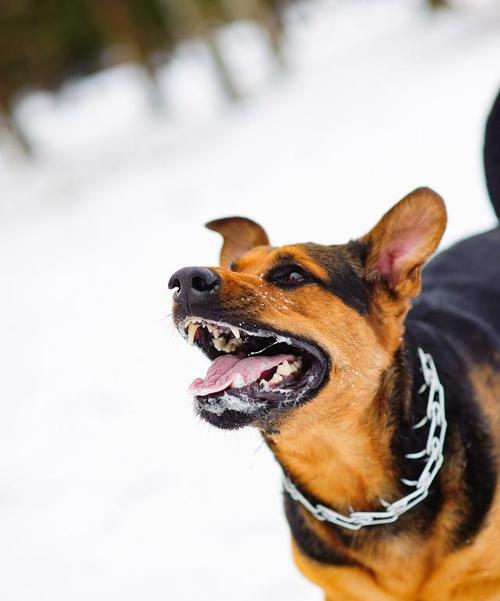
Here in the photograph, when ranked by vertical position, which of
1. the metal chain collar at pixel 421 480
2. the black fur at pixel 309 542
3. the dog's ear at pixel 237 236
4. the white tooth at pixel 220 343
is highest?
the dog's ear at pixel 237 236

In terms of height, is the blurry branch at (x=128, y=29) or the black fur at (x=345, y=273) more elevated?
the blurry branch at (x=128, y=29)

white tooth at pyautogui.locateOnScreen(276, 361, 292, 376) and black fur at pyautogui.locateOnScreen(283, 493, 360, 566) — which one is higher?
white tooth at pyautogui.locateOnScreen(276, 361, 292, 376)

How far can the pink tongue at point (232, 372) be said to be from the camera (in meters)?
2.56

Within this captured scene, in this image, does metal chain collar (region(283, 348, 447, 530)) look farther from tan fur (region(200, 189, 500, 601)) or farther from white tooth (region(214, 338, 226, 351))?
white tooth (region(214, 338, 226, 351))

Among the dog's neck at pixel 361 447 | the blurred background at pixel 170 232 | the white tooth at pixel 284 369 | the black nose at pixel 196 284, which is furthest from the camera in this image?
the blurred background at pixel 170 232

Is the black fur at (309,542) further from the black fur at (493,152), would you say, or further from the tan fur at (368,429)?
the black fur at (493,152)

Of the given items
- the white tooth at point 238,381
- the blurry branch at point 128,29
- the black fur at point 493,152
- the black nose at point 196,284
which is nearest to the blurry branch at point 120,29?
the blurry branch at point 128,29

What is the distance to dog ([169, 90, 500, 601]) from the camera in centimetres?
255

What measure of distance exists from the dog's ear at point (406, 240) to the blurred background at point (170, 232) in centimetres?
182

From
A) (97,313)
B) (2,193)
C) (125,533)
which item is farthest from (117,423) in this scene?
(2,193)

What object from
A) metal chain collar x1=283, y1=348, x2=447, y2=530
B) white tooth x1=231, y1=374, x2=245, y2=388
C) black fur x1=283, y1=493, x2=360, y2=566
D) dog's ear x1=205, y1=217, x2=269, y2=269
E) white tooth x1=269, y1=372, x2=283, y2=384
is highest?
dog's ear x1=205, y1=217, x2=269, y2=269

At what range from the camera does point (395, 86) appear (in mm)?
11930

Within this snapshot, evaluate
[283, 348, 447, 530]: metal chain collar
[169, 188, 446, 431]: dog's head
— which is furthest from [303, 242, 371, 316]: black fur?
[283, 348, 447, 530]: metal chain collar

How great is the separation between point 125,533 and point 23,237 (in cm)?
1031
